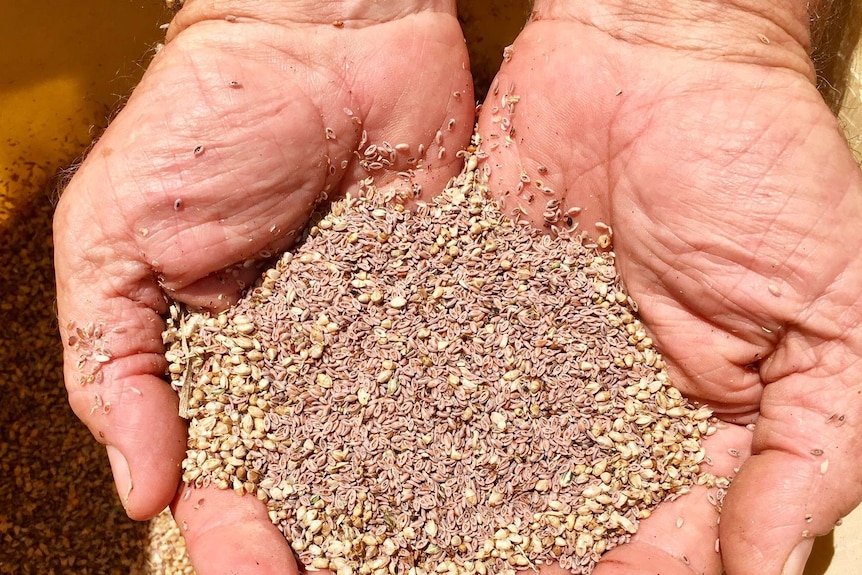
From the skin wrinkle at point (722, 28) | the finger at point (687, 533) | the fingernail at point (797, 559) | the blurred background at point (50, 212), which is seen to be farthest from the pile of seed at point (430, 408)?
the blurred background at point (50, 212)

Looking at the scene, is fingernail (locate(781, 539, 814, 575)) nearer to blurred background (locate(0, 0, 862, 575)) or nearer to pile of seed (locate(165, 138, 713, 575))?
pile of seed (locate(165, 138, 713, 575))

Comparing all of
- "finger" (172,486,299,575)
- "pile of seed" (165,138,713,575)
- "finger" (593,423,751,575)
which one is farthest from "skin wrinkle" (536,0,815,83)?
"finger" (172,486,299,575)

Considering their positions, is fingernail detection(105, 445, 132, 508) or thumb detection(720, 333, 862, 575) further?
fingernail detection(105, 445, 132, 508)

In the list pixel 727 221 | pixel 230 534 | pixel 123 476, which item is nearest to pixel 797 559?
pixel 727 221

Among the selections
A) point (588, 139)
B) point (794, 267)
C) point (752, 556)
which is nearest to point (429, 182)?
point (588, 139)

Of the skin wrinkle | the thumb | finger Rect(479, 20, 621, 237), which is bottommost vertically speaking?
the thumb

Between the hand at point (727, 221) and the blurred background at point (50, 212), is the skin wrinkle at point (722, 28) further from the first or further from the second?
the blurred background at point (50, 212)
